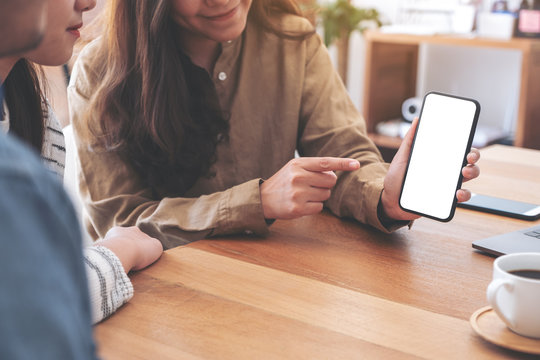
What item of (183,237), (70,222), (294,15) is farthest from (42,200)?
(294,15)

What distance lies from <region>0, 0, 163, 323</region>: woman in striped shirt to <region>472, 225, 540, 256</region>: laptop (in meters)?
0.48

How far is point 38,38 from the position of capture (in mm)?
376

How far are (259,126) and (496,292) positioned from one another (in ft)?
2.67

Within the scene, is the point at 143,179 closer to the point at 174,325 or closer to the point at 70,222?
the point at 174,325

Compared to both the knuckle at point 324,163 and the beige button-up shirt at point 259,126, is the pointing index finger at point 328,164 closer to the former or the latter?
the knuckle at point 324,163

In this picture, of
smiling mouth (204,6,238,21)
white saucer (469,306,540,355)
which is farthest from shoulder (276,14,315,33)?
white saucer (469,306,540,355)

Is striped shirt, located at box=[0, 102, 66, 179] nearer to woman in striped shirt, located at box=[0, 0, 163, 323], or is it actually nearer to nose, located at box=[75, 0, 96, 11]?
woman in striped shirt, located at box=[0, 0, 163, 323]

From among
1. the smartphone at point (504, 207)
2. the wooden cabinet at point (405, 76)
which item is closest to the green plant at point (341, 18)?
the wooden cabinet at point (405, 76)

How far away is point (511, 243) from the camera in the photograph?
3.16 ft

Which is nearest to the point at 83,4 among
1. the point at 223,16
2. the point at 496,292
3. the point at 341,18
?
the point at 223,16

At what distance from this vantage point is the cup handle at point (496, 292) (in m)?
0.66

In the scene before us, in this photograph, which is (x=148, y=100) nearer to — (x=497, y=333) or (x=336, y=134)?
(x=336, y=134)

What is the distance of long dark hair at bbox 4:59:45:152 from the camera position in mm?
1046

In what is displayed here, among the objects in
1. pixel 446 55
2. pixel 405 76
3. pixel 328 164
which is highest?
pixel 328 164
